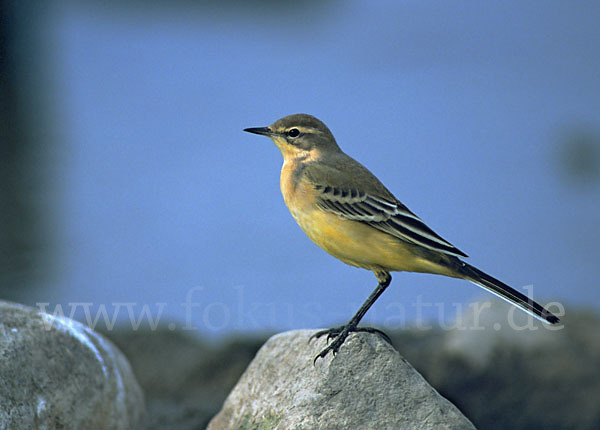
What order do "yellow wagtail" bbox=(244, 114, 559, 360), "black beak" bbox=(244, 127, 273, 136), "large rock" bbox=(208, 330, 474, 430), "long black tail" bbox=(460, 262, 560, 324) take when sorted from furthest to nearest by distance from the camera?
"black beak" bbox=(244, 127, 273, 136)
"yellow wagtail" bbox=(244, 114, 559, 360)
"large rock" bbox=(208, 330, 474, 430)
"long black tail" bbox=(460, 262, 560, 324)

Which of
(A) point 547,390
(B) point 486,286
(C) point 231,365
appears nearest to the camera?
(B) point 486,286

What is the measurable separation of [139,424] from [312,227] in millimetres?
2228

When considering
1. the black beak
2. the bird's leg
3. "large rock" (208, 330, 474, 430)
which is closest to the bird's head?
the black beak

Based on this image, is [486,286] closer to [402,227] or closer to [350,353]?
[402,227]

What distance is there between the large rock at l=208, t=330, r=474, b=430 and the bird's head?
1325 mm

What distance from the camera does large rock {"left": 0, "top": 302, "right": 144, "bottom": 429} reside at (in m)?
4.29

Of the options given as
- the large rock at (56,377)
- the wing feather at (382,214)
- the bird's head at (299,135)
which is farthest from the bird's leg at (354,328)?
the large rock at (56,377)

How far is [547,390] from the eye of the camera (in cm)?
655

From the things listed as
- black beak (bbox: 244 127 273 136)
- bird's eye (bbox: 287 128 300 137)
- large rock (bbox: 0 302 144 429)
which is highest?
bird's eye (bbox: 287 128 300 137)

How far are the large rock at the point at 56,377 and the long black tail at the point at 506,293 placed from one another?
8.61 feet

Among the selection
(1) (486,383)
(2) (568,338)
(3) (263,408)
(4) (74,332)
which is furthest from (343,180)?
(2) (568,338)

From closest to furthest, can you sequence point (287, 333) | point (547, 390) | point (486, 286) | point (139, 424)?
point (486, 286), point (287, 333), point (139, 424), point (547, 390)

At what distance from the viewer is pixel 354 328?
14.6 feet

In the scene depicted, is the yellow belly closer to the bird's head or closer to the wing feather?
the wing feather
